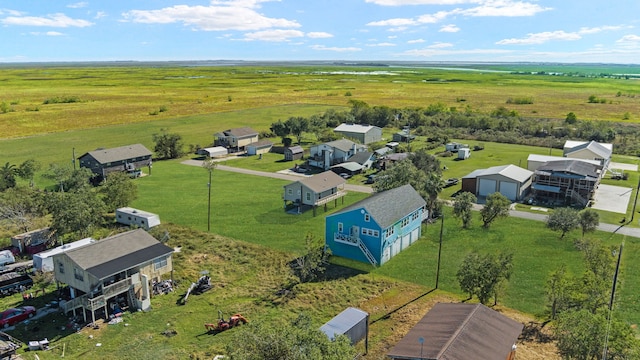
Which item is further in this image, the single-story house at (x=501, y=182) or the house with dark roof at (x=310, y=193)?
the single-story house at (x=501, y=182)

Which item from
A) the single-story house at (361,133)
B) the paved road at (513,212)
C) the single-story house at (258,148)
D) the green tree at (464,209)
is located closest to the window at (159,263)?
the green tree at (464,209)

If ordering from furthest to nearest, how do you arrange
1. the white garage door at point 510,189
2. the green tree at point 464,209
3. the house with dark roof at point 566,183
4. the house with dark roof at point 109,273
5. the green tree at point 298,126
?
the green tree at point 298,126
the white garage door at point 510,189
the house with dark roof at point 566,183
the green tree at point 464,209
the house with dark roof at point 109,273

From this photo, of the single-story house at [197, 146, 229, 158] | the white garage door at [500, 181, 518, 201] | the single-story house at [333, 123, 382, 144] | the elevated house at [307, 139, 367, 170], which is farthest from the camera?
the single-story house at [333, 123, 382, 144]

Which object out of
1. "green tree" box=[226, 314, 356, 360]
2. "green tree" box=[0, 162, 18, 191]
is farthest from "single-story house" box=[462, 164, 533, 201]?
"green tree" box=[0, 162, 18, 191]

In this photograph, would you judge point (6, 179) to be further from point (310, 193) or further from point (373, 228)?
point (373, 228)

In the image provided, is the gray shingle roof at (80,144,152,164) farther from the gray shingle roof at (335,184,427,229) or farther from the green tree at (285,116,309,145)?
the gray shingle roof at (335,184,427,229)

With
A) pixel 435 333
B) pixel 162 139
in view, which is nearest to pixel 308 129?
pixel 162 139

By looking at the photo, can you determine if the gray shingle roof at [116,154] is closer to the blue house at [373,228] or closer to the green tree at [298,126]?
the green tree at [298,126]

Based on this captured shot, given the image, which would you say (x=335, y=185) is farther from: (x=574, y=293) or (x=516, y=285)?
(x=574, y=293)
